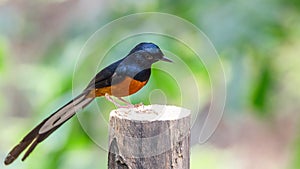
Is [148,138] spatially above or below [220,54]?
below

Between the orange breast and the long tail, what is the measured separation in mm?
52

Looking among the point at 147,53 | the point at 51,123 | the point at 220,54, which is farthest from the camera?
the point at 220,54

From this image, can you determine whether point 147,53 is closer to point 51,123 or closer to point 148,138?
point 148,138

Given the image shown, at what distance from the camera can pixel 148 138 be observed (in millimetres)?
1064

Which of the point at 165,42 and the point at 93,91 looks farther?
the point at 165,42

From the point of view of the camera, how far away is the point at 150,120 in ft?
3.51

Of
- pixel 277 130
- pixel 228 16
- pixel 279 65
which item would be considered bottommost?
pixel 277 130

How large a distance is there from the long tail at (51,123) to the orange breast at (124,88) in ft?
0.17

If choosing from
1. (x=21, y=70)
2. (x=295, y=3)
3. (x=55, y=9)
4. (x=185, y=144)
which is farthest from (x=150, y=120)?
(x=55, y=9)

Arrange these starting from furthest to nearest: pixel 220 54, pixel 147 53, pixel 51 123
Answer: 1. pixel 220 54
2. pixel 51 123
3. pixel 147 53

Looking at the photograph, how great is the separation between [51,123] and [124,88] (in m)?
0.23

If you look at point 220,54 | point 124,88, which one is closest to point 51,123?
point 124,88

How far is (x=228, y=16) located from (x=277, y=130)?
1924 millimetres

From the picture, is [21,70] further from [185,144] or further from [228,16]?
[185,144]
